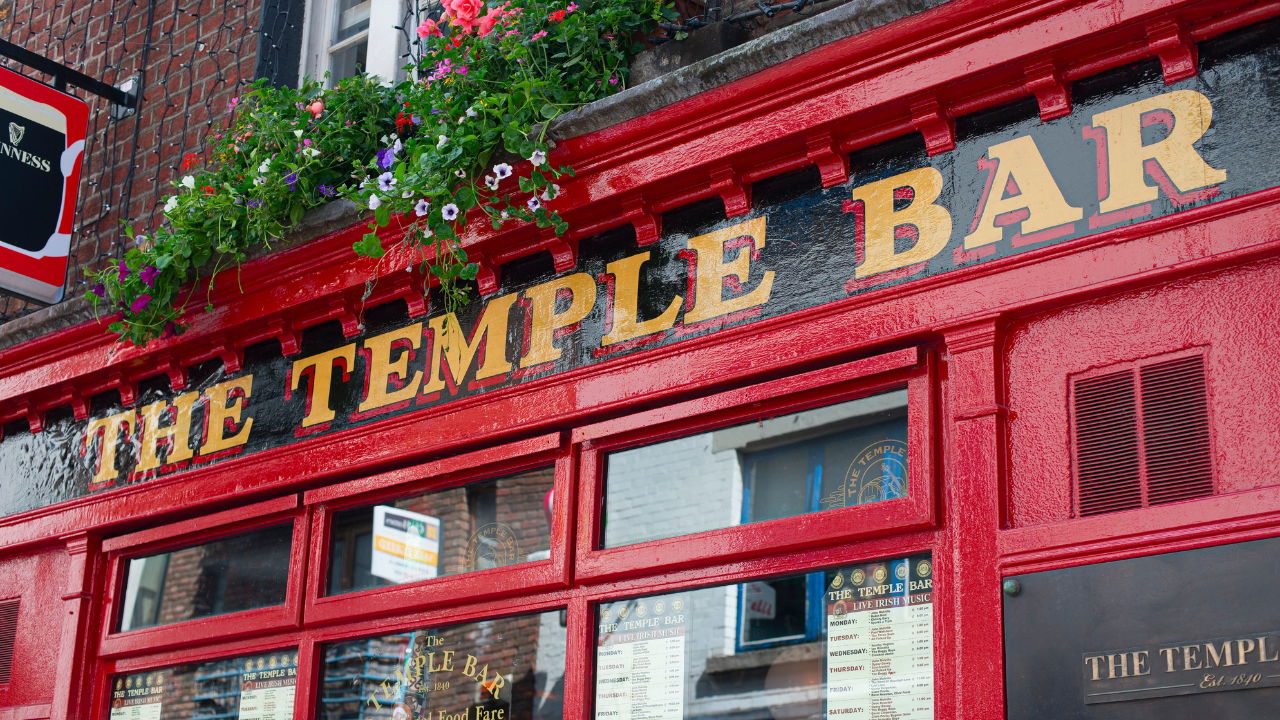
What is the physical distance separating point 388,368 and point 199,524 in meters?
Result: 1.44

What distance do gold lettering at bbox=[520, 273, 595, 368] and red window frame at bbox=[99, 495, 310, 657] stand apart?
1600 millimetres

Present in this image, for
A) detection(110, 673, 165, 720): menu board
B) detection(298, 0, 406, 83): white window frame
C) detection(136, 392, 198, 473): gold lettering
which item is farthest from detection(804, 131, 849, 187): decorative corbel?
detection(110, 673, 165, 720): menu board

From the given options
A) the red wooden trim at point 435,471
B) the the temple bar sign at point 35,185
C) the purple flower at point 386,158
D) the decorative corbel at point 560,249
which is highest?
the the temple bar sign at point 35,185

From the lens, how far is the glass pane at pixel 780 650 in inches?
203

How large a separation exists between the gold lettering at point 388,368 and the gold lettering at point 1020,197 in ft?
9.38

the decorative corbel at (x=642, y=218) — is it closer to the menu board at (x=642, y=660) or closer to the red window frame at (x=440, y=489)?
the red window frame at (x=440, y=489)

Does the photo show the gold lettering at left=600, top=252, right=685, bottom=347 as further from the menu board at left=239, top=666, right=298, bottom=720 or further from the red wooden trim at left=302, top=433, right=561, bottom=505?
the menu board at left=239, top=666, right=298, bottom=720

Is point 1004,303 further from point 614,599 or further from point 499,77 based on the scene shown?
point 499,77

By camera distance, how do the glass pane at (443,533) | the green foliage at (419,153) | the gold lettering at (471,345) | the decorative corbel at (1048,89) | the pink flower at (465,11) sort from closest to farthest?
the decorative corbel at (1048,89) < the green foliage at (419,153) < the glass pane at (443,533) < the gold lettering at (471,345) < the pink flower at (465,11)

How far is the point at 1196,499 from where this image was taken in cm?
461

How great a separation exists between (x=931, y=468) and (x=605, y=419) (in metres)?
1.59

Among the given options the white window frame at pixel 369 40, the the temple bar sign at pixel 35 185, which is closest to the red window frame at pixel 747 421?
the white window frame at pixel 369 40

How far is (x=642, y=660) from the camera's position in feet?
19.3

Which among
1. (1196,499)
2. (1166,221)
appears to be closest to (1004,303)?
(1166,221)
